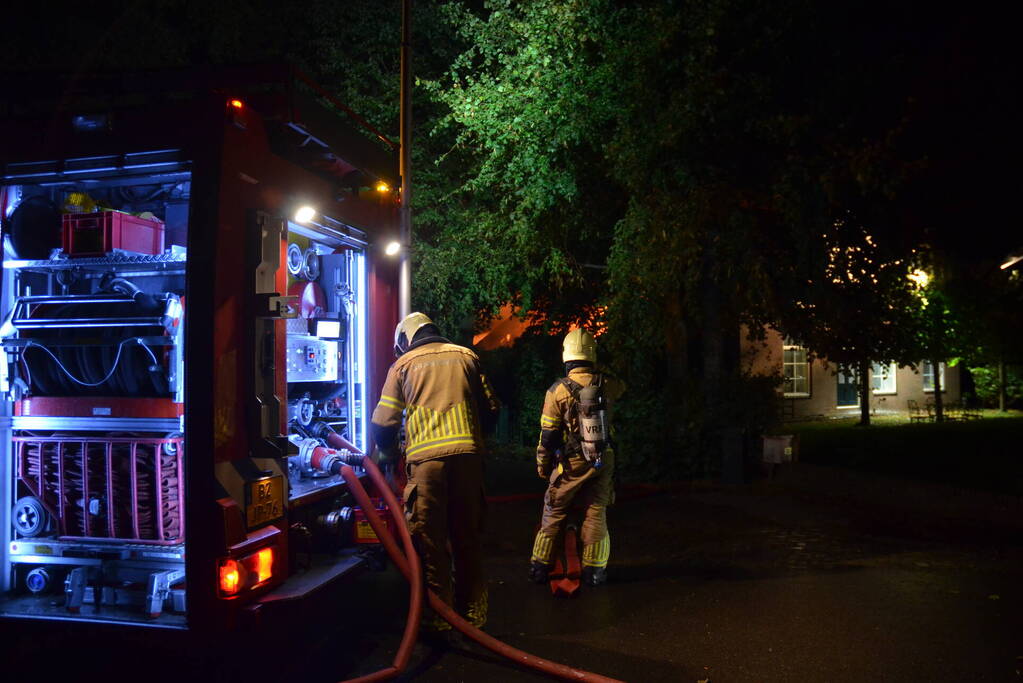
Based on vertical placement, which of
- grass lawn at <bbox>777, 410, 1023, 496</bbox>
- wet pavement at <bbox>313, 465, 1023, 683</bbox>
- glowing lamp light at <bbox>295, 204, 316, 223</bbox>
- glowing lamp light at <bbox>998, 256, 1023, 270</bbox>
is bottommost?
wet pavement at <bbox>313, 465, 1023, 683</bbox>

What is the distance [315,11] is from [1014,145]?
10033 mm

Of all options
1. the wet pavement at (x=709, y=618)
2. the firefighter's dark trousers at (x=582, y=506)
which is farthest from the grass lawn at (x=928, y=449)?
the firefighter's dark trousers at (x=582, y=506)

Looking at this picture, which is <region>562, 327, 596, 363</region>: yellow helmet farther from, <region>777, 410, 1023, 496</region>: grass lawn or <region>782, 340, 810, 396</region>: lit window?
<region>782, 340, 810, 396</region>: lit window

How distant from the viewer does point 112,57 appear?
456 inches

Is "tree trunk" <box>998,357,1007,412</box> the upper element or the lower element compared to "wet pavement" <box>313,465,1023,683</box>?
upper

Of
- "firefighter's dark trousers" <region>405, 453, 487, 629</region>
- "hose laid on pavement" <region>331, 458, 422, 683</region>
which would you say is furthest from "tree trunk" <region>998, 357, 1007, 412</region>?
"hose laid on pavement" <region>331, 458, 422, 683</region>

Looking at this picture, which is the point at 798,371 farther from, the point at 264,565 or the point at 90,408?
the point at 90,408

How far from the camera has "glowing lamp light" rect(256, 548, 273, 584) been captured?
4.05 meters

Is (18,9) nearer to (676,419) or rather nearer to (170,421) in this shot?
(170,421)

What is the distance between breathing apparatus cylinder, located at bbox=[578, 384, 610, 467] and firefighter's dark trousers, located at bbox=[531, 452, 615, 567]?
0.45 feet

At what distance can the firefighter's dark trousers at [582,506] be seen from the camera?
614 cm

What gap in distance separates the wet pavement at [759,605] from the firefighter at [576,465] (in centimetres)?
32

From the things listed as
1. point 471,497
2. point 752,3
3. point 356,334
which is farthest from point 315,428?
point 752,3

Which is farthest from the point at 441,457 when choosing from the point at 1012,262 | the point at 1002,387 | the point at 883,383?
the point at 1002,387
